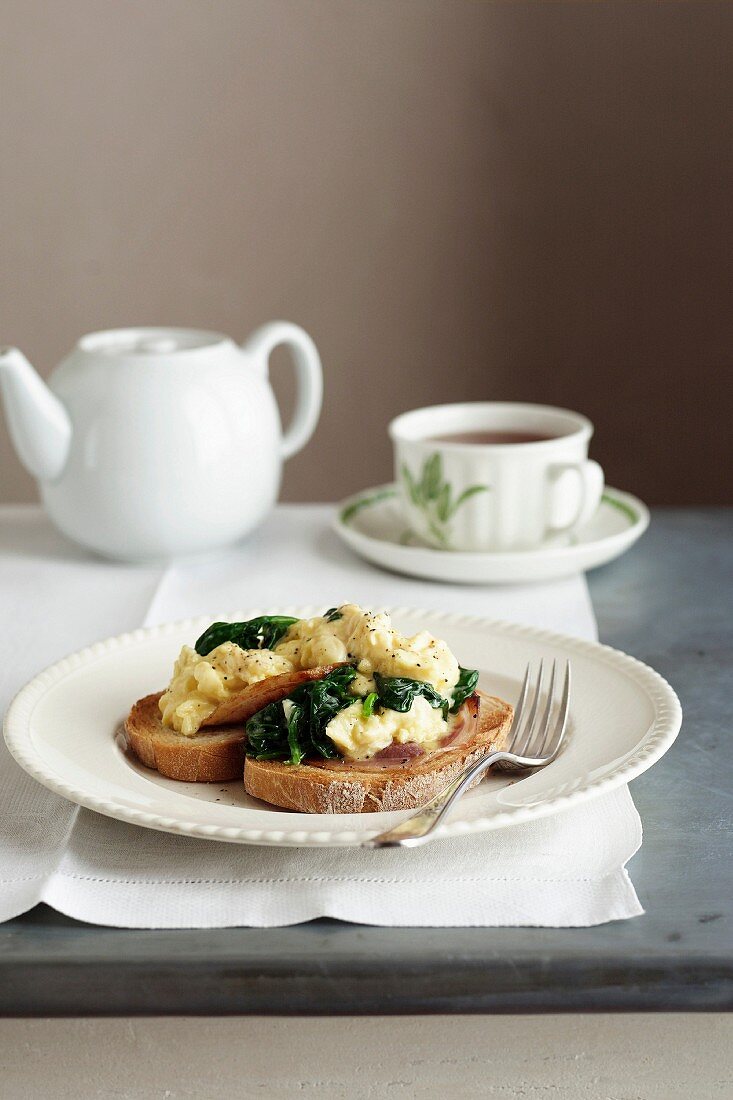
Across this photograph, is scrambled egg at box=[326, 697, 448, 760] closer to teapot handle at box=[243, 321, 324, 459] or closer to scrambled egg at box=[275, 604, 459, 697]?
scrambled egg at box=[275, 604, 459, 697]

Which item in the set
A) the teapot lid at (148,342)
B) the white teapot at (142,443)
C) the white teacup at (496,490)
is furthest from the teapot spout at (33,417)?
the white teacup at (496,490)

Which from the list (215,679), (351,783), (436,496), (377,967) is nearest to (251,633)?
(215,679)

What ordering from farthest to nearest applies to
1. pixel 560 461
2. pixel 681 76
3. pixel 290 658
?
pixel 681 76
pixel 560 461
pixel 290 658

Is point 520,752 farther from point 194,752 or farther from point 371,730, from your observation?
point 194,752

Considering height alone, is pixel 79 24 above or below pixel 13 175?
above

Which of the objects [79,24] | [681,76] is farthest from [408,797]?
[79,24]

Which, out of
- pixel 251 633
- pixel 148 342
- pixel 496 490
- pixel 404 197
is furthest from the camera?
pixel 404 197

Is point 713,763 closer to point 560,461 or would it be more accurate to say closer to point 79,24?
point 560,461
